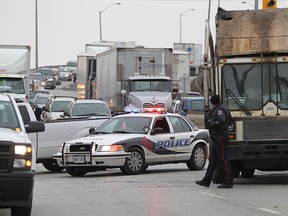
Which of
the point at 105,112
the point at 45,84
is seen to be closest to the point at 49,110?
the point at 105,112

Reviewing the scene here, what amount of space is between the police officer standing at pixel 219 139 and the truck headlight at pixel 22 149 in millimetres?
5562

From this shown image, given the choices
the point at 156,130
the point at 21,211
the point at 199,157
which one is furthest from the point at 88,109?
the point at 21,211

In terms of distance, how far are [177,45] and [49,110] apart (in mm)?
38185

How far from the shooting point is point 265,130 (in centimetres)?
1510

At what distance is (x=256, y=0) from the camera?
2705 cm

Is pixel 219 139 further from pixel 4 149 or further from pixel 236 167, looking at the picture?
pixel 4 149

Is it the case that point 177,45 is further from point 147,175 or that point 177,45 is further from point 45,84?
point 147,175

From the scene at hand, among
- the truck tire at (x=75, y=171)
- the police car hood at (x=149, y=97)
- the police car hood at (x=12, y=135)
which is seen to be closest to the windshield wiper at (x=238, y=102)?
the truck tire at (x=75, y=171)

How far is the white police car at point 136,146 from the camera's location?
57.1ft

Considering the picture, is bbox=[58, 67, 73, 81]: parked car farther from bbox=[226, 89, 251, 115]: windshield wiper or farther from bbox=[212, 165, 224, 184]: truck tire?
bbox=[226, 89, 251, 115]: windshield wiper

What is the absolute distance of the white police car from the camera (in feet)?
57.1

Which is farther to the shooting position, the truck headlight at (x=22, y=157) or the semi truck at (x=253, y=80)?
the semi truck at (x=253, y=80)

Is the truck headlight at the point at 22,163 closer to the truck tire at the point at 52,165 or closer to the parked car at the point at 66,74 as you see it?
the truck tire at the point at 52,165

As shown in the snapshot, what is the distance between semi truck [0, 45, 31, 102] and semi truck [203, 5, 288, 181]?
17.3 m
